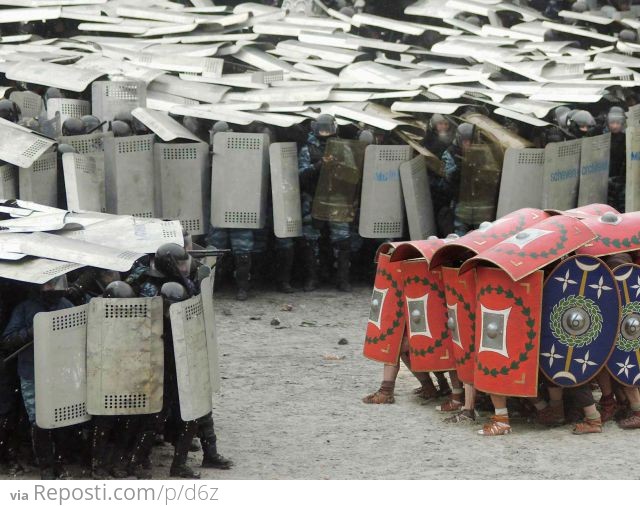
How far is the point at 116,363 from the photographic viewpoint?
845cm

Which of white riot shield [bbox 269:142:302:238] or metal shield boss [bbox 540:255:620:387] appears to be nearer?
metal shield boss [bbox 540:255:620:387]

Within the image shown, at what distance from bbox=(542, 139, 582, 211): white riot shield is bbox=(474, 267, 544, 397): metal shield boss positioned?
5161mm

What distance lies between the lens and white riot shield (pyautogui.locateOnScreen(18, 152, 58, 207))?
43.9 ft

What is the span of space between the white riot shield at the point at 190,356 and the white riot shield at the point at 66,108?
7050mm

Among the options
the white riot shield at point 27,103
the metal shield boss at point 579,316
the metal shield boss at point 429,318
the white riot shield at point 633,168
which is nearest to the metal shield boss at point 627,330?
the metal shield boss at point 579,316

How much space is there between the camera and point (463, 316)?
32.1 feet

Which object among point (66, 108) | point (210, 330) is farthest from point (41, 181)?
point (210, 330)

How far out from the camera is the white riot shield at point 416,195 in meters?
14.8

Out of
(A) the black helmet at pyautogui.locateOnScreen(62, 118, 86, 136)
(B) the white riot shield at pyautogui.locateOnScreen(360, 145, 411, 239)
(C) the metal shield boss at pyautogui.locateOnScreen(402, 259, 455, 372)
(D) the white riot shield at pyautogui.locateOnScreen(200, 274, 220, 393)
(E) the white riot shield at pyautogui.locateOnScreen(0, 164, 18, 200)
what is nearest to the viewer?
(D) the white riot shield at pyautogui.locateOnScreen(200, 274, 220, 393)

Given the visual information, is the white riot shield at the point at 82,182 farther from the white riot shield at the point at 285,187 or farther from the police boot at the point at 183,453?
the police boot at the point at 183,453

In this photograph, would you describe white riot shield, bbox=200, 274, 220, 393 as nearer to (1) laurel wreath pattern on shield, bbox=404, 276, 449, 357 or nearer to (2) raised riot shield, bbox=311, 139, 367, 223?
(1) laurel wreath pattern on shield, bbox=404, 276, 449, 357

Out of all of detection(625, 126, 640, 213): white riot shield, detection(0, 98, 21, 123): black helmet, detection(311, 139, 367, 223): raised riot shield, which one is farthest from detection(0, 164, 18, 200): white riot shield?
detection(625, 126, 640, 213): white riot shield

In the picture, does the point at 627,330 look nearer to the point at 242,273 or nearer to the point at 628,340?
the point at 628,340

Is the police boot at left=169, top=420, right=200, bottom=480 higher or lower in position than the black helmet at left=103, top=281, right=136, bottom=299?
lower
